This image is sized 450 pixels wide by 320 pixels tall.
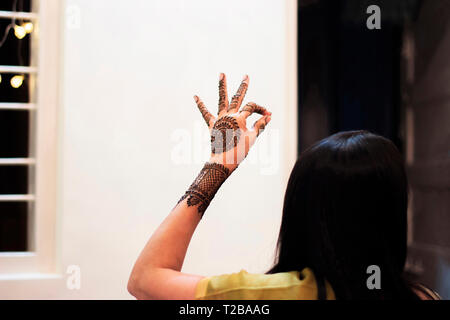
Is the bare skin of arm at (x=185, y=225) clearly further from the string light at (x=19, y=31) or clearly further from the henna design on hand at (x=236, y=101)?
the string light at (x=19, y=31)

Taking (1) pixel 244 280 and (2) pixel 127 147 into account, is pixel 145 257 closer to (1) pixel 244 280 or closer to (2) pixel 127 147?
(1) pixel 244 280

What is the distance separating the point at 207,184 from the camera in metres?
0.87

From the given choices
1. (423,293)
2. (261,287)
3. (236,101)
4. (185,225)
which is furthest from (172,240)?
(423,293)

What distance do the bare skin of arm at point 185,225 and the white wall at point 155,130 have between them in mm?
1047

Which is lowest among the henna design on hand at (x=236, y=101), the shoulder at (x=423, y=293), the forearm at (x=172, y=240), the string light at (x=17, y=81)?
the shoulder at (x=423, y=293)

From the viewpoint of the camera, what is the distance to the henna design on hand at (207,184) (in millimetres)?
854

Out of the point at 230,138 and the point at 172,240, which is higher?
the point at 230,138

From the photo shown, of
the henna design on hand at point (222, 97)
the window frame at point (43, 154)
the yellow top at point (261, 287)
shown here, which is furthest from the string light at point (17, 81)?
the yellow top at point (261, 287)

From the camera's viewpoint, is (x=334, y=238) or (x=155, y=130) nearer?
(x=334, y=238)

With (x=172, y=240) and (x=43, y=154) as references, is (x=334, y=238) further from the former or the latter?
(x=43, y=154)

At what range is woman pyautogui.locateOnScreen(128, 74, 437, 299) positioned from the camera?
2.55 ft

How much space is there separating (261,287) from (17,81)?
1.50 meters

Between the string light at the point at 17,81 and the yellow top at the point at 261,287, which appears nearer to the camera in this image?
the yellow top at the point at 261,287
